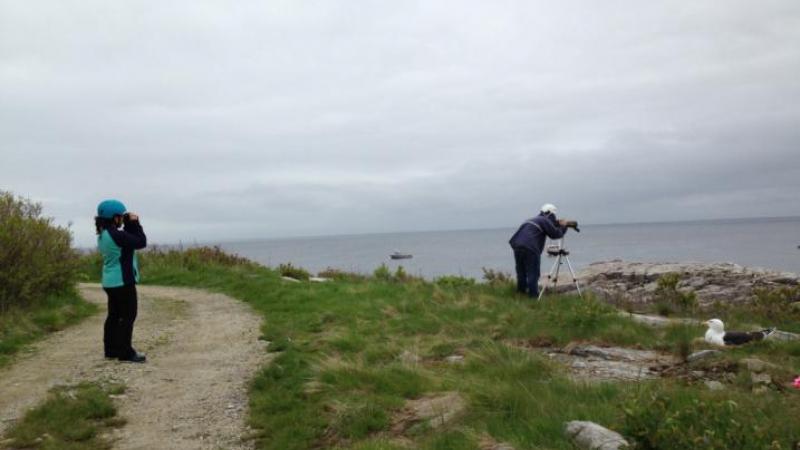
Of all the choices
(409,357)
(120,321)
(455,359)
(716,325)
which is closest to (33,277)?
(120,321)

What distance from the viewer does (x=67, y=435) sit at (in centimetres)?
584

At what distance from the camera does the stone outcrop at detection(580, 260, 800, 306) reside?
50.6 feet

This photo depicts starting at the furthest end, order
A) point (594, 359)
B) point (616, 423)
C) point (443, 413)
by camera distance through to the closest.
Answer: point (594, 359)
point (443, 413)
point (616, 423)

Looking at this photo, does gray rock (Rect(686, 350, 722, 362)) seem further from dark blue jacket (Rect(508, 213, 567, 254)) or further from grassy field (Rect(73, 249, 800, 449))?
dark blue jacket (Rect(508, 213, 567, 254))

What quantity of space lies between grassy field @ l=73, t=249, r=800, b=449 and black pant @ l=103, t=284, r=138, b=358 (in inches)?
74.6

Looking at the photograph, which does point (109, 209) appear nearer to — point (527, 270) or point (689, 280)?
point (527, 270)

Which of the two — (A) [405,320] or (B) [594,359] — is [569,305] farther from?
(B) [594,359]

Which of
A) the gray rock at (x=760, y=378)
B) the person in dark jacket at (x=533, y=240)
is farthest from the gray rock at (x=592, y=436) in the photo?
the person in dark jacket at (x=533, y=240)

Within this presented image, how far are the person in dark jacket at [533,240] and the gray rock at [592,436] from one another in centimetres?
880

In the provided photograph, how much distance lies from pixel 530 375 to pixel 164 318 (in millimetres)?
7881

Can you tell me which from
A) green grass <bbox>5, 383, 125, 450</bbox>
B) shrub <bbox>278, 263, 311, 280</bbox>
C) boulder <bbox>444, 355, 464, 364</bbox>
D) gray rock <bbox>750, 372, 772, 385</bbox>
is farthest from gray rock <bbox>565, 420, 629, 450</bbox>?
shrub <bbox>278, 263, 311, 280</bbox>

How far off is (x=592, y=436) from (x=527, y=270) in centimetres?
935

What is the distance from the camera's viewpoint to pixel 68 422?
614 centimetres

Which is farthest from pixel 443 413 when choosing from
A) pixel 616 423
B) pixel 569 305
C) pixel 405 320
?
pixel 569 305
